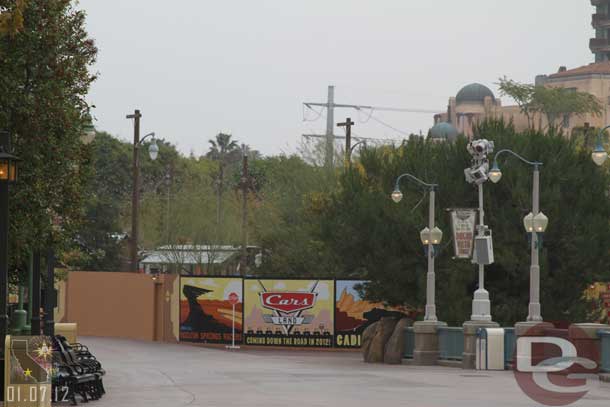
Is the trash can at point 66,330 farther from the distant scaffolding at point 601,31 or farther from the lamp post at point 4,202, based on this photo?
the distant scaffolding at point 601,31

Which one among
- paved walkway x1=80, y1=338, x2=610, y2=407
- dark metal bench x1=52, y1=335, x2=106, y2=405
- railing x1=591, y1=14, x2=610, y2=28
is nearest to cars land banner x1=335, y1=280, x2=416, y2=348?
paved walkway x1=80, y1=338, x2=610, y2=407

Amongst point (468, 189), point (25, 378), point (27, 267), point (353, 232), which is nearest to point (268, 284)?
point (353, 232)

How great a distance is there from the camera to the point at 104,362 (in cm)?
3916

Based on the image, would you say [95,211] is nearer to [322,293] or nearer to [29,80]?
[322,293]

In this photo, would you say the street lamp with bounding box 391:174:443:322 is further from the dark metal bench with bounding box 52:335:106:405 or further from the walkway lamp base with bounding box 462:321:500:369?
the dark metal bench with bounding box 52:335:106:405

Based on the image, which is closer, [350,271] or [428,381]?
[428,381]

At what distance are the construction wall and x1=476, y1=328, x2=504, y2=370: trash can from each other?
67.6 ft

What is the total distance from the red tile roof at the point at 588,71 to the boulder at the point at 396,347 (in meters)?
102

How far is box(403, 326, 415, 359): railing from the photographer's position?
41344mm

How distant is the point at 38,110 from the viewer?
23531 mm

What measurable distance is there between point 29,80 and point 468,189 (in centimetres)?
2474

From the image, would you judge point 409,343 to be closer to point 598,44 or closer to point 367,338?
point 367,338

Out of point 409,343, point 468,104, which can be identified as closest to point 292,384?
point 409,343

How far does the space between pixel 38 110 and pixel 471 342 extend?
57.4 feet
